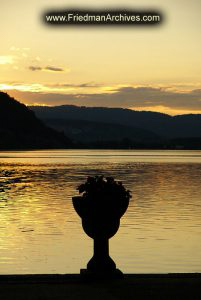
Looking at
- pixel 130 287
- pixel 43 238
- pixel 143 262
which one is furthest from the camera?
pixel 43 238

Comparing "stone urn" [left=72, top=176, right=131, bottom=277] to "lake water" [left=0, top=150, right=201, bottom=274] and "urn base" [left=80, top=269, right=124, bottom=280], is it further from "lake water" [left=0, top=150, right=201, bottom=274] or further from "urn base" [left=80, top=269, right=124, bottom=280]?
"lake water" [left=0, top=150, right=201, bottom=274]

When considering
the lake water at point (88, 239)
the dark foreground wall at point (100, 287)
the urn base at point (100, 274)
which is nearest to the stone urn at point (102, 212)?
the urn base at point (100, 274)

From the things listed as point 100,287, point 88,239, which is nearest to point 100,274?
point 100,287

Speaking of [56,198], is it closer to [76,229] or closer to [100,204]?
[76,229]

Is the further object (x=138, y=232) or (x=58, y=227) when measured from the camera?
(x=58, y=227)

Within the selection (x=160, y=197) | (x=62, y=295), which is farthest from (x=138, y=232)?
(x=160, y=197)

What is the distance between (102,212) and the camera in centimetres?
1250

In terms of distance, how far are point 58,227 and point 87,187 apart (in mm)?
18458

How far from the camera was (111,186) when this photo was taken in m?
12.7

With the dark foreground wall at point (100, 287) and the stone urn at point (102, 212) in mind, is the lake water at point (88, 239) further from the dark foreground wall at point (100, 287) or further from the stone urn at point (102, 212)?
the dark foreground wall at point (100, 287)

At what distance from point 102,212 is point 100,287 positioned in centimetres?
160

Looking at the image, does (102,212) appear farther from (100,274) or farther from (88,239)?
(88,239)

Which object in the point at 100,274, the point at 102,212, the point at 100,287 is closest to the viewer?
the point at 100,287

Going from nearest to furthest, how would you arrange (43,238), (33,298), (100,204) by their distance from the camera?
(33,298), (100,204), (43,238)
